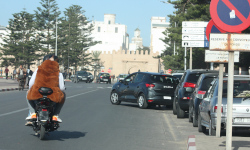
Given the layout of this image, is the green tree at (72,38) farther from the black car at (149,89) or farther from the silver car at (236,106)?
the silver car at (236,106)

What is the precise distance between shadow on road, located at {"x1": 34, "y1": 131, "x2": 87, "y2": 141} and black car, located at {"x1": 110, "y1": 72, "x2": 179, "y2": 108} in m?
10.0

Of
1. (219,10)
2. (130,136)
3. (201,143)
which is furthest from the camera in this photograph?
(130,136)

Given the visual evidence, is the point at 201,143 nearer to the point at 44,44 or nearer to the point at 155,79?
the point at 155,79

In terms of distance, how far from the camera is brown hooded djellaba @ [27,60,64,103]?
33.7 feet

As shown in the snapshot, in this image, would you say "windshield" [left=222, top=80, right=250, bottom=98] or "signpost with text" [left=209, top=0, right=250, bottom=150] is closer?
"signpost with text" [left=209, top=0, right=250, bottom=150]

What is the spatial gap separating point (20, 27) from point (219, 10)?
Result: 8199 cm

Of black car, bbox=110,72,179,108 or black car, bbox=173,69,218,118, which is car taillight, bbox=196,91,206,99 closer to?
black car, bbox=173,69,218,118

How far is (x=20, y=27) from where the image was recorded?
286ft

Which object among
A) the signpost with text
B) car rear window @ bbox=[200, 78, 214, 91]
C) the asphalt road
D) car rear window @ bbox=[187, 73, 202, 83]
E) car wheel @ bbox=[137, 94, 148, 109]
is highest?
the signpost with text

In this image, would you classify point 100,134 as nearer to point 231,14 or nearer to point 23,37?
point 231,14

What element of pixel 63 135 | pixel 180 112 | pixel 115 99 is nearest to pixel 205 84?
pixel 180 112

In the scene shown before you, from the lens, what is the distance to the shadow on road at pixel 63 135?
10.7 m

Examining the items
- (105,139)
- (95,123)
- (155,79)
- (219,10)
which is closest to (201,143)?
(105,139)

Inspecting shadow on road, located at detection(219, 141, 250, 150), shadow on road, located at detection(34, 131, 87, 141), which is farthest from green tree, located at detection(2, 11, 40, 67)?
shadow on road, located at detection(219, 141, 250, 150)
